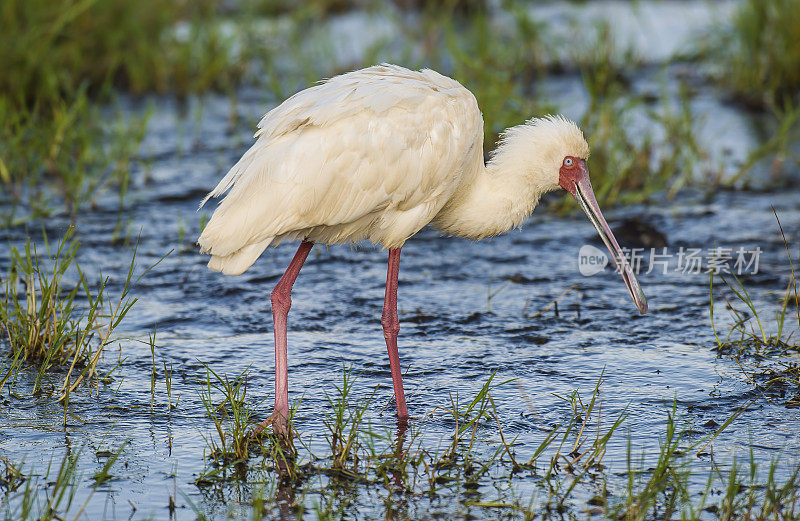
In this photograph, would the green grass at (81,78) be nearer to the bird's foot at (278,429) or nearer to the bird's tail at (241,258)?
the bird's tail at (241,258)

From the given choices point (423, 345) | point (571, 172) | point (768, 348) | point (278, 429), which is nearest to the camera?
point (278, 429)

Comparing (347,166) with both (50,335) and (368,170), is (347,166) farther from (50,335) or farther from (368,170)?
(50,335)

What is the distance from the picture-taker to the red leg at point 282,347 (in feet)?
15.4

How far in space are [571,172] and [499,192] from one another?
39 cm

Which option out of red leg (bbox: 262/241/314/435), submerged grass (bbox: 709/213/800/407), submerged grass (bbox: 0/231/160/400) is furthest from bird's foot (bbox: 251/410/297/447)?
submerged grass (bbox: 709/213/800/407)

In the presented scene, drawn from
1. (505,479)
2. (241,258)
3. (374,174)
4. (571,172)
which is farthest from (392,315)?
(505,479)

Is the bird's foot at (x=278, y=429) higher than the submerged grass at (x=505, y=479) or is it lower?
higher

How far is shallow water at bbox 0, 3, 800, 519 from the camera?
Answer: 179 inches

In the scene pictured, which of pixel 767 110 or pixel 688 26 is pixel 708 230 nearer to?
pixel 767 110

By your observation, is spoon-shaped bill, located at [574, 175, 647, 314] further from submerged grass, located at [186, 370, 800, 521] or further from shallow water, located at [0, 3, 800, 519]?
submerged grass, located at [186, 370, 800, 521]

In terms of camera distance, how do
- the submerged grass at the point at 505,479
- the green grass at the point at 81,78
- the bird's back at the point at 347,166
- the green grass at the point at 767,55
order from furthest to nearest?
1. the green grass at the point at 767,55
2. the green grass at the point at 81,78
3. the bird's back at the point at 347,166
4. the submerged grass at the point at 505,479

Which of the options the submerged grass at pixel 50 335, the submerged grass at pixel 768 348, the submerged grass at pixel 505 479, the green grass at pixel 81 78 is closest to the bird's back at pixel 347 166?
the submerged grass at pixel 50 335

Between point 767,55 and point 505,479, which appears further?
point 767,55

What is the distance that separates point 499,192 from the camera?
5277 millimetres
